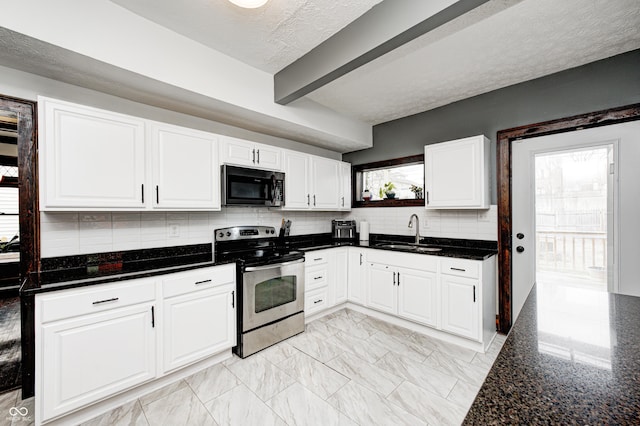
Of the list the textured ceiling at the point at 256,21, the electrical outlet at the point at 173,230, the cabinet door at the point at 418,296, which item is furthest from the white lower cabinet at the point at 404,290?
the textured ceiling at the point at 256,21

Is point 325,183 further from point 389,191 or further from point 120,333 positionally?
point 120,333

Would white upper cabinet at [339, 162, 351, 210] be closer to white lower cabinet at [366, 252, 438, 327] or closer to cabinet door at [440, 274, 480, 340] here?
white lower cabinet at [366, 252, 438, 327]

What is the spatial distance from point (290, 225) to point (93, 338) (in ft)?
7.23

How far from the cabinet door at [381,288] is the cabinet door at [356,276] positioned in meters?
0.09

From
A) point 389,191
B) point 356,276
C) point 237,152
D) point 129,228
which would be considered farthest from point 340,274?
point 129,228

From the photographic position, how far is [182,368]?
2.22m

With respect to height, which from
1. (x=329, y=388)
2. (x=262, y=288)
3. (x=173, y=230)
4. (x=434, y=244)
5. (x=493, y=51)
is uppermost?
(x=493, y=51)

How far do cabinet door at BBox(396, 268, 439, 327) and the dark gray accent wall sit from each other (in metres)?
1.15

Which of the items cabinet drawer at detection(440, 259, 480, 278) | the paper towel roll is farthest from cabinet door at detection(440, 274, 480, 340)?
the paper towel roll

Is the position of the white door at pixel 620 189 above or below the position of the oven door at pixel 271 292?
above

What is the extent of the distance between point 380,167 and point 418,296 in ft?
6.40

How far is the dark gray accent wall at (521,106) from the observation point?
2367 millimetres

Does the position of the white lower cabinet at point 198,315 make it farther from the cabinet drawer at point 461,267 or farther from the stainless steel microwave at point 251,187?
the cabinet drawer at point 461,267

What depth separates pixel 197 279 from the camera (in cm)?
226
